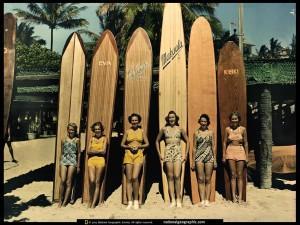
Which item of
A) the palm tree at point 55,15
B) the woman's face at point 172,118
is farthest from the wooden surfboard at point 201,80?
the palm tree at point 55,15

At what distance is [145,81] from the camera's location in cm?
636

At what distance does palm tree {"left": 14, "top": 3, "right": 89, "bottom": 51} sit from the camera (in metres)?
24.5

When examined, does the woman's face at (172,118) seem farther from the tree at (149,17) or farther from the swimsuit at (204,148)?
the tree at (149,17)

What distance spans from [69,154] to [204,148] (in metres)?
2.10

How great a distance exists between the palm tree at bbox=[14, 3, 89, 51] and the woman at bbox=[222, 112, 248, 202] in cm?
2050

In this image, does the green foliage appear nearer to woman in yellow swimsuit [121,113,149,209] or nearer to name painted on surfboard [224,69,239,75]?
name painted on surfboard [224,69,239,75]

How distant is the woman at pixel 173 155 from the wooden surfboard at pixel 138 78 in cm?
55

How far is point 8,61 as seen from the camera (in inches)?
250

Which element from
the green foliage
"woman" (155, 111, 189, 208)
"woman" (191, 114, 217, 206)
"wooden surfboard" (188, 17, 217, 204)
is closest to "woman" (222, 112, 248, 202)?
"woman" (191, 114, 217, 206)

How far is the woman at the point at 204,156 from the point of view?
223 inches

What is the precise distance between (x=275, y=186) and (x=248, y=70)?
2.33 meters

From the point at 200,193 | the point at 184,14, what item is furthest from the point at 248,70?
the point at 184,14

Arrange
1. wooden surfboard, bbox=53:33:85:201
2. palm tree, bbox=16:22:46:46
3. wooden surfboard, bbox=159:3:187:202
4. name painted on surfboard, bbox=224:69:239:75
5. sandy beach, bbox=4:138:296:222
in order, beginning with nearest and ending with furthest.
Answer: sandy beach, bbox=4:138:296:222 < wooden surfboard, bbox=53:33:85:201 < wooden surfboard, bbox=159:3:187:202 < name painted on surfboard, bbox=224:69:239:75 < palm tree, bbox=16:22:46:46

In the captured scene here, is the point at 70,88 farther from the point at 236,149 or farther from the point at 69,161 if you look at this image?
the point at 236,149
